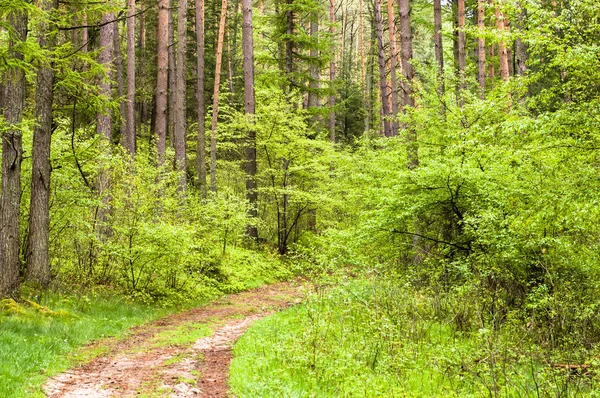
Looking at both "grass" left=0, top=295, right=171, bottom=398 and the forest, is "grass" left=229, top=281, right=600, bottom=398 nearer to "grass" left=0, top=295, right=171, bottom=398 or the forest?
the forest

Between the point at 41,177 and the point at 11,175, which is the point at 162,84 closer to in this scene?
the point at 41,177

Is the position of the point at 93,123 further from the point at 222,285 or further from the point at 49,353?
the point at 49,353

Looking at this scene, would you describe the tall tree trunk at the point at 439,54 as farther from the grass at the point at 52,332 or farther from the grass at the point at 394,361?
the grass at the point at 52,332

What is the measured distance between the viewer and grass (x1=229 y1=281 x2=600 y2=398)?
5.79 m

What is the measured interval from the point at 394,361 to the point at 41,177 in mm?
8166

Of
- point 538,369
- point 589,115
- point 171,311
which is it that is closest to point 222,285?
point 171,311

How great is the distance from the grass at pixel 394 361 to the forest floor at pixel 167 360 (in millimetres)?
458

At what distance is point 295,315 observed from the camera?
11.2 meters

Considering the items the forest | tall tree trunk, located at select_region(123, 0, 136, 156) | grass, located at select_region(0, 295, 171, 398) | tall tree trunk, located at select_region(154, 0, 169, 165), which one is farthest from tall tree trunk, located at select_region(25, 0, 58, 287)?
tall tree trunk, located at select_region(123, 0, 136, 156)

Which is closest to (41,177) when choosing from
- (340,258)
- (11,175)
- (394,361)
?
(11,175)

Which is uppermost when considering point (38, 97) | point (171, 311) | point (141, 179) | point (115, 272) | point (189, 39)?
point (189, 39)

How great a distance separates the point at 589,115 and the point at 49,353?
8988mm

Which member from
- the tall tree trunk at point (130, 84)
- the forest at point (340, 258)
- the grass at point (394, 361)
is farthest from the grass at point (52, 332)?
the tall tree trunk at point (130, 84)

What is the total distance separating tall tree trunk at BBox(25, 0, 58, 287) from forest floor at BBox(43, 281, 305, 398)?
258 cm
